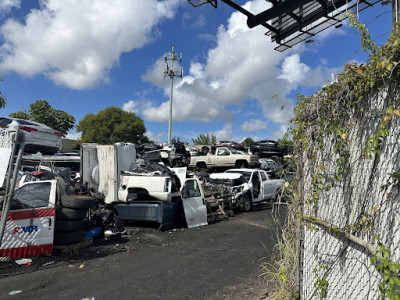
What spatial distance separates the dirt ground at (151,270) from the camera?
16.9ft

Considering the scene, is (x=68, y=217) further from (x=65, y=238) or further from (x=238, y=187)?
(x=238, y=187)

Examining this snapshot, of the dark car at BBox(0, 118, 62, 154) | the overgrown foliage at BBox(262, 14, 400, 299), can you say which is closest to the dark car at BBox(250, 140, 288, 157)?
the dark car at BBox(0, 118, 62, 154)

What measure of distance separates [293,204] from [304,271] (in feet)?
2.41

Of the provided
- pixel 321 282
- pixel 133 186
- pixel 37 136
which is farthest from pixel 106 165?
pixel 321 282

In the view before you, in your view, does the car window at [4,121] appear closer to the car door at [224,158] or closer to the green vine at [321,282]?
the green vine at [321,282]

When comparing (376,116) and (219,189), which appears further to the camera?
(219,189)

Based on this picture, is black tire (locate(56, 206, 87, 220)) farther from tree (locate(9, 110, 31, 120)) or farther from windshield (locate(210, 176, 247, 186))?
tree (locate(9, 110, 31, 120))

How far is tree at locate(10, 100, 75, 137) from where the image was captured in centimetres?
4091

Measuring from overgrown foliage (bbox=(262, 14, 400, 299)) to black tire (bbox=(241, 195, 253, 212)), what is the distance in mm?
10166

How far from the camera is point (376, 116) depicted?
2318mm

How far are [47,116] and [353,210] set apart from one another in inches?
1791

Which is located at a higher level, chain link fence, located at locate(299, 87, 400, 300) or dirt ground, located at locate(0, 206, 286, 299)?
chain link fence, located at locate(299, 87, 400, 300)

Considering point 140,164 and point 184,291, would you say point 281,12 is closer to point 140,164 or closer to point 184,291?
point 184,291

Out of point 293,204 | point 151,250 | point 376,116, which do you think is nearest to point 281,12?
point 293,204
